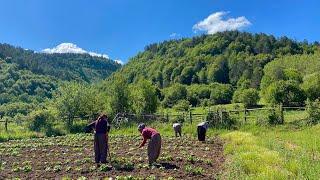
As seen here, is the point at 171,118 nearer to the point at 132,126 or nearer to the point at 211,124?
the point at 132,126

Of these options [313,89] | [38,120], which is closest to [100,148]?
[38,120]

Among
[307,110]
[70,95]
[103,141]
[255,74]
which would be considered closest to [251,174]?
[103,141]

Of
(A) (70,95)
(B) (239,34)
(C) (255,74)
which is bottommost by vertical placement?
(A) (70,95)

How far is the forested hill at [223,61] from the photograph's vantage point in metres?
165

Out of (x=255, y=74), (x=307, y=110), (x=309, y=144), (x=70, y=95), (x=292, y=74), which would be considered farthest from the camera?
(x=255, y=74)

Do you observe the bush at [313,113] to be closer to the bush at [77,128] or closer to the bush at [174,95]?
the bush at [77,128]

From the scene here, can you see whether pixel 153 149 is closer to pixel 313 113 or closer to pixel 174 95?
pixel 313 113

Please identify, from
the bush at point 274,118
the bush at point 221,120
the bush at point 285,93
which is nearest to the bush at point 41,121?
the bush at point 221,120

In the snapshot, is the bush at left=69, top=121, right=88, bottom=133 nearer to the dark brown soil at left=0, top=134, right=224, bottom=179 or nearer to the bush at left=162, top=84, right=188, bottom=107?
the dark brown soil at left=0, top=134, right=224, bottom=179

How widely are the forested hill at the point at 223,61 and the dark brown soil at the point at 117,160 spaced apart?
12939cm

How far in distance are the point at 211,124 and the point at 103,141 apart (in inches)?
832

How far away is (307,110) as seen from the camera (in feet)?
124

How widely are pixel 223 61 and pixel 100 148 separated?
153m

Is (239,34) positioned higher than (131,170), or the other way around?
(239,34)
